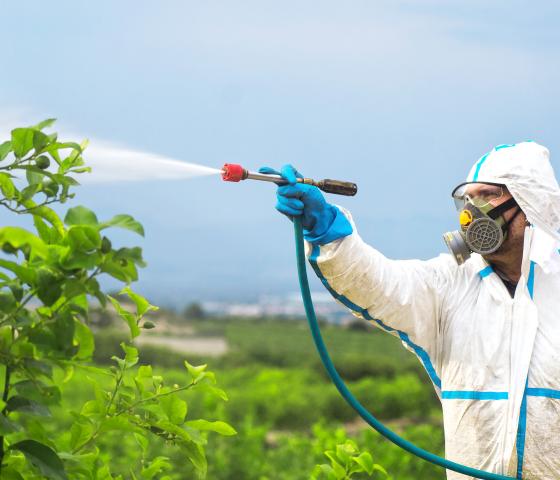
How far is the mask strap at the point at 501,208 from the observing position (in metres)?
3.21

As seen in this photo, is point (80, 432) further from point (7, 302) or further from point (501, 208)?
point (501, 208)

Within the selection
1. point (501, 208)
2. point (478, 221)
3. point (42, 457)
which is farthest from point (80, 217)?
point (501, 208)

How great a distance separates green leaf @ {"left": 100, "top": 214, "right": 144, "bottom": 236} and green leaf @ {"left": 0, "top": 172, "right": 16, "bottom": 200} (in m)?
0.43

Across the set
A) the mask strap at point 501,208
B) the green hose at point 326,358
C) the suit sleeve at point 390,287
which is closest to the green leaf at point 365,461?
the green hose at point 326,358

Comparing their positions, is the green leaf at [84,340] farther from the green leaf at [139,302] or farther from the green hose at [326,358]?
the green hose at [326,358]

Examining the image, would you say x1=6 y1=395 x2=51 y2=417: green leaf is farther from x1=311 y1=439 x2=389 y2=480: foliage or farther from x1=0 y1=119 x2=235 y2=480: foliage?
x1=311 y1=439 x2=389 y2=480: foliage

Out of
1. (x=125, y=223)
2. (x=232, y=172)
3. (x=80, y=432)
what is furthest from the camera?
(x=232, y=172)

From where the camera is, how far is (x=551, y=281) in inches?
126

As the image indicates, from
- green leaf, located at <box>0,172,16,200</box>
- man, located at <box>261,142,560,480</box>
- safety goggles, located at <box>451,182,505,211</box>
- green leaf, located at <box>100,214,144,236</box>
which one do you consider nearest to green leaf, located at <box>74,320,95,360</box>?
green leaf, located at <box>100,214,144,236</box>

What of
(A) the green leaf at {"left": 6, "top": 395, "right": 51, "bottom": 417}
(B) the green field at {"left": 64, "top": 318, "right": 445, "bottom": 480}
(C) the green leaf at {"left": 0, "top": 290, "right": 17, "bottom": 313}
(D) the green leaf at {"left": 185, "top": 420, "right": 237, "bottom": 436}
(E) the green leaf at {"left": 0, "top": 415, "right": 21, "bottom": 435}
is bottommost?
(B) the green field at {"left": 64, "top": 318, "right": 445, "bottom": 480}

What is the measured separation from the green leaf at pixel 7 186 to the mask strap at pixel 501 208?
1.88m

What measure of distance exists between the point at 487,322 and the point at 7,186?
1.85 m

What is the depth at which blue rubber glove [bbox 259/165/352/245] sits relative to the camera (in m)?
2.62

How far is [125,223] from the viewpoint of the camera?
4.88ft
